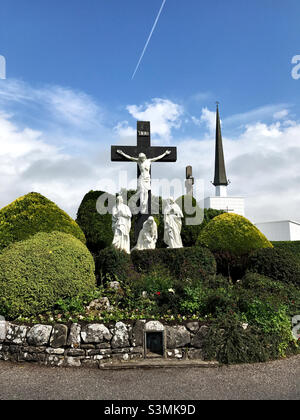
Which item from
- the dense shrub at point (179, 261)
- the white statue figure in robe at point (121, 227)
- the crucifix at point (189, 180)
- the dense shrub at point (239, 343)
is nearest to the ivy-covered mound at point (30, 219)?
the white statue figure in robe at point (121, 227)

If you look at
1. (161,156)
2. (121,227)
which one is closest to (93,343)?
(121,227)

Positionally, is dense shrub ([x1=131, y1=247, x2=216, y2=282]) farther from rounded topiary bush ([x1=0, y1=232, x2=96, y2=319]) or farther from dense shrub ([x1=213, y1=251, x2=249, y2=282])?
rounded topiary bush ([x1=0, y1=232, x2=96, y2=319])

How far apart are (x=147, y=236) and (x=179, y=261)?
1.59m

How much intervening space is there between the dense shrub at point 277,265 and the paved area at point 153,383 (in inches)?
116

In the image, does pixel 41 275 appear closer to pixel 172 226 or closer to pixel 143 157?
pixel 172 226

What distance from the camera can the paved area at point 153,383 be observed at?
4016mm

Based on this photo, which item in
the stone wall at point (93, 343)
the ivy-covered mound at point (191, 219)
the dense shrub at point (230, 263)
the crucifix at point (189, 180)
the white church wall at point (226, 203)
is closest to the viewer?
the stone wall at point (93, 343)

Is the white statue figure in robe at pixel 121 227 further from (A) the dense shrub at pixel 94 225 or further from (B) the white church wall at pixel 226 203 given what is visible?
(B) the white church wall at pixel 226 203

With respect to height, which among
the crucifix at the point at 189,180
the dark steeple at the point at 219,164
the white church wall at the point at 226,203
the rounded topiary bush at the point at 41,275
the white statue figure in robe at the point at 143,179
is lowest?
the rounded topiary bush at the point at 41,275

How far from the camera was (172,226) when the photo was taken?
9938 millimetres

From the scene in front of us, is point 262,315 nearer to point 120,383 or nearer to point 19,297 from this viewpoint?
point 120,383

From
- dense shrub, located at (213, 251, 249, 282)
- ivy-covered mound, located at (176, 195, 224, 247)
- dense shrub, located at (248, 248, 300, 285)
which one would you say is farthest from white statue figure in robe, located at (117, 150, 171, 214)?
ivy-covered mound, located at (176, 195, 224, 247)
